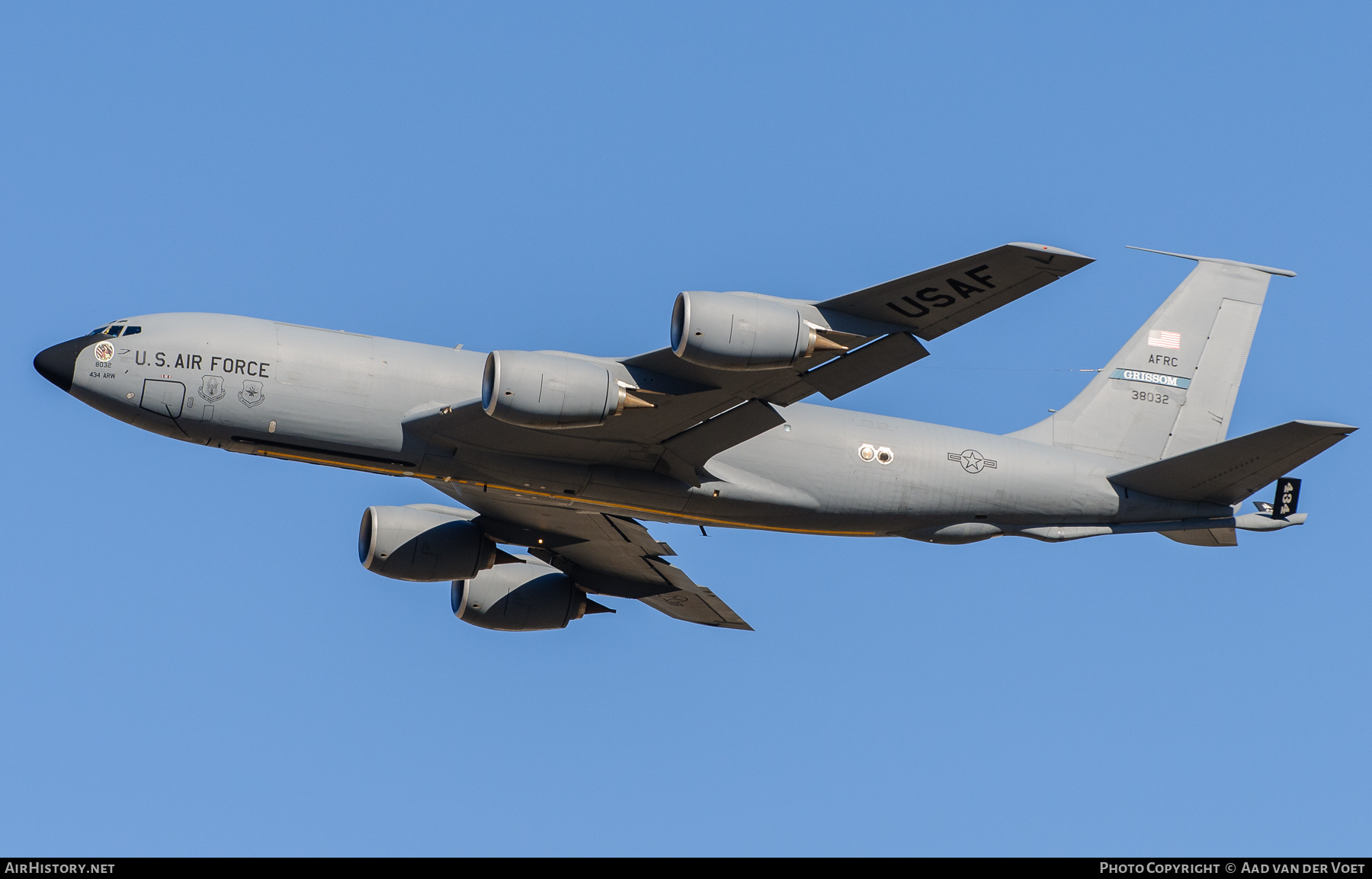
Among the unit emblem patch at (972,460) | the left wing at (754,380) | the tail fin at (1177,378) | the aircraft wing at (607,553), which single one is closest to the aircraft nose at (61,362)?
the left wing at (754,380)

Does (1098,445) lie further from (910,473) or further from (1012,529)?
(910,473)

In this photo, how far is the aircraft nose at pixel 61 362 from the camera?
26.3 m

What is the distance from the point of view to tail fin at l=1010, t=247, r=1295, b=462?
32562 mm

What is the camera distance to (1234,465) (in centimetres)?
2933

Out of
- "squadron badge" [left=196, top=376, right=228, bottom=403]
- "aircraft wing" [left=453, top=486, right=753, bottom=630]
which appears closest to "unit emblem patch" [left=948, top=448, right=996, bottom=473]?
"aircraft wing" [left=453, top=486, right=753, bottom=630]

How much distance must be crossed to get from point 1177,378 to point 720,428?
1282 centimetres

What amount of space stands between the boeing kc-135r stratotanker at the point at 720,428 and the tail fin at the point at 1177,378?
2.0 inches

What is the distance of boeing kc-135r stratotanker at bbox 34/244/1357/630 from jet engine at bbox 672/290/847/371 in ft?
0.12
